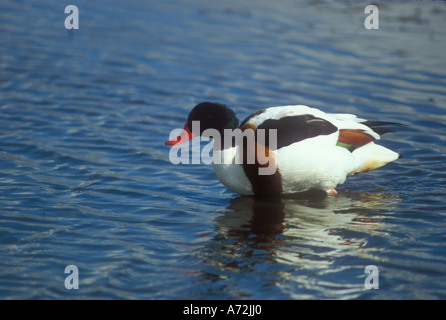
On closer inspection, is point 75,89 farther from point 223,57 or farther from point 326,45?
point 326,45

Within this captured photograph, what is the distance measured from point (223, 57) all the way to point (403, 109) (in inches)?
143

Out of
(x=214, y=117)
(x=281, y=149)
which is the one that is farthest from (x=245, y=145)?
(x=214, y=117)

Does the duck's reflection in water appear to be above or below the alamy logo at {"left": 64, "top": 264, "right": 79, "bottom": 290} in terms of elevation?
above

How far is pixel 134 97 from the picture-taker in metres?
9.55

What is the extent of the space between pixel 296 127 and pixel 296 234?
3.53ft

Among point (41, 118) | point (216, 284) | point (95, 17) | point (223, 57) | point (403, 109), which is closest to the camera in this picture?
point (216, 284)

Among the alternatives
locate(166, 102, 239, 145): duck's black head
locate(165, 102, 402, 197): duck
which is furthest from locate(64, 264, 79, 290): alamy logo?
locate(166, 102, 239, 145): duck's black head

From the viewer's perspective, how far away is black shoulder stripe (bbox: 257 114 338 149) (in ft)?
19.3

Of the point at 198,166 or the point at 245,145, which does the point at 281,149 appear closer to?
the point at 245,145

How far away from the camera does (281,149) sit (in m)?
5.88

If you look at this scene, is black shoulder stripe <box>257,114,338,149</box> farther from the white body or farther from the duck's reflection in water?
the duck's reflection in water

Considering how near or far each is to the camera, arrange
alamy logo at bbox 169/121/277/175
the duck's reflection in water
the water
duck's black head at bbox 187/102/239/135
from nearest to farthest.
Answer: the water → the duck's reflection in water → alamy logo at bbox 169/121/277/175 → duck's black head at bbox 187/102/239/135

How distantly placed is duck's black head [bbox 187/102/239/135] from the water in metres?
0.76
